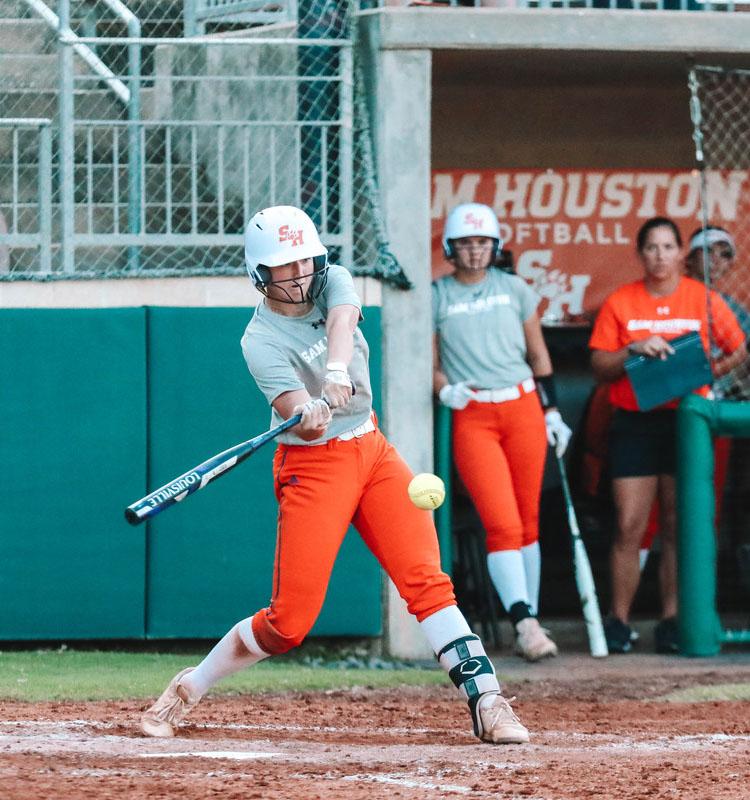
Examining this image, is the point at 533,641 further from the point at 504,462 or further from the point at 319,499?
the point at 319,499

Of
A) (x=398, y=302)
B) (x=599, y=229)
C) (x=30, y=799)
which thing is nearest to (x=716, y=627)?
(x=398, y=302)

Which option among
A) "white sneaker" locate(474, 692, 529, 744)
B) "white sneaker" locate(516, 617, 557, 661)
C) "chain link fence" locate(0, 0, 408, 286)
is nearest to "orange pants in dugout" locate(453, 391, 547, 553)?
"white sneaker" locate(516, 617, 557, 661)

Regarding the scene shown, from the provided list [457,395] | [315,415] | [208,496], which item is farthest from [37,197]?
[315,415]

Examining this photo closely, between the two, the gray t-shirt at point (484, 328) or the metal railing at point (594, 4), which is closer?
the gray t-shirt at point (484, 328)

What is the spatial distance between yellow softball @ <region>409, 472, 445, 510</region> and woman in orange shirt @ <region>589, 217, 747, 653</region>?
329 centimetres

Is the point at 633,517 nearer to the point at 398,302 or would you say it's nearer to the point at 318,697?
the point at 398,302

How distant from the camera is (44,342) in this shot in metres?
8.12

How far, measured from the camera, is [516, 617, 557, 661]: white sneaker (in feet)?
26.3

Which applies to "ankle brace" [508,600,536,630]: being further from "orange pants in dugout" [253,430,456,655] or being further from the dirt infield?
"orange pants in dugout" [253,430,456,655]

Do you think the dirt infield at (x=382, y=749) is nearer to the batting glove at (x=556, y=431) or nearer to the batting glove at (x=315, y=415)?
the batting glove at (x=315, y=415)

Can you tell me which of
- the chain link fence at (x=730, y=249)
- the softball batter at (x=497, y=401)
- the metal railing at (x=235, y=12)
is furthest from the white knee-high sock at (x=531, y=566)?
the metal railing at (x=235, y=12)

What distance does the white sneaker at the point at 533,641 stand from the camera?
802 cm

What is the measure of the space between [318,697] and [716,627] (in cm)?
241

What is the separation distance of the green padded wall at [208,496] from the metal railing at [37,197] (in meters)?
0.74
